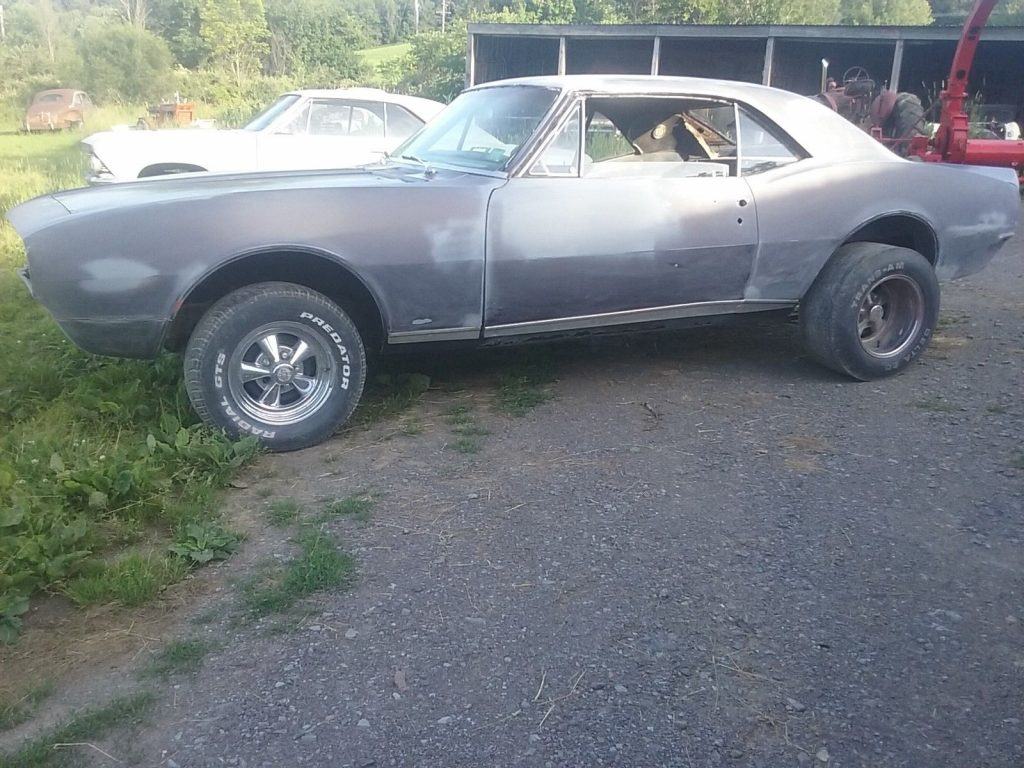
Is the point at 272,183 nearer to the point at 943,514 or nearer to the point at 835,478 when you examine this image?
the point at 835,478

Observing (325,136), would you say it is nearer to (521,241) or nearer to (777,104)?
(777,104)

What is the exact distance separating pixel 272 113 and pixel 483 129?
595 centimetres

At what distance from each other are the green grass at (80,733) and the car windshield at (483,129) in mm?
2941

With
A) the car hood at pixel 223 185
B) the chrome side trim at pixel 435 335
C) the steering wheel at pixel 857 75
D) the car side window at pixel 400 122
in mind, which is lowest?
the chrome side trim at pixel 435 335

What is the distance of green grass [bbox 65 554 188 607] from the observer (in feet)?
9.78

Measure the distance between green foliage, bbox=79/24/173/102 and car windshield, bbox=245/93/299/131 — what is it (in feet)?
112

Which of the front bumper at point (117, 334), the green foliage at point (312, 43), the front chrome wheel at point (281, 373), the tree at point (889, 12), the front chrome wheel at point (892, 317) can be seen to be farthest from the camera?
the tree at point (889, 12)

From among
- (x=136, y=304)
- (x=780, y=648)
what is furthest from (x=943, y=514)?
(x=136, y=304)

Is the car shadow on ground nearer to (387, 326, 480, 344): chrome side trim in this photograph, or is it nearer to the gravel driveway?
the gravel driveway

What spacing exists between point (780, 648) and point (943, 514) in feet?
4.00

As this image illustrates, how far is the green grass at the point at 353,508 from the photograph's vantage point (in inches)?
140

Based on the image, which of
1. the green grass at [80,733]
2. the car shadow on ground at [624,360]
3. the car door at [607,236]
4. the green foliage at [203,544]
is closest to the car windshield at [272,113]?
the car shadow on ground at [624,360]

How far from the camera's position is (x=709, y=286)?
479 centimetres

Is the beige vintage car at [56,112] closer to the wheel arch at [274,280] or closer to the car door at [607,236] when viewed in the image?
the wheel arch at [274,280]
